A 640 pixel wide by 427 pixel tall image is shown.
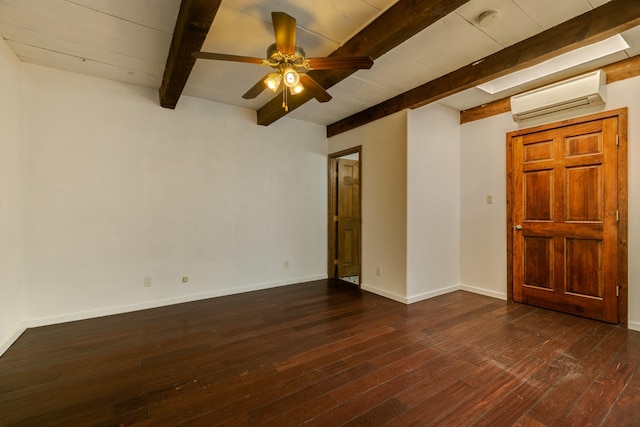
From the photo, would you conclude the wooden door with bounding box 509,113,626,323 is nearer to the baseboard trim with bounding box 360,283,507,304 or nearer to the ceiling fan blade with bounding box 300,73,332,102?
the baseboard trim with bounding box 360,283,507,304

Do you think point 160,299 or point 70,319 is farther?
point 160,299

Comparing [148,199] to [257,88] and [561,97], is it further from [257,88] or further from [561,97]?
[561,97]

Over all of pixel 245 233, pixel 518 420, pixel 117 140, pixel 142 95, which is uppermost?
pixel 142 95

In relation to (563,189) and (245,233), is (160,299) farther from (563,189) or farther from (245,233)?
(563,189)

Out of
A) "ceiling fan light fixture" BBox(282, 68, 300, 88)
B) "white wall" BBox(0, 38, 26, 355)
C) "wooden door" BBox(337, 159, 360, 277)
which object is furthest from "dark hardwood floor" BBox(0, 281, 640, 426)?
"ceiling fan light fixture" BBox(282, 68, 300, 88)

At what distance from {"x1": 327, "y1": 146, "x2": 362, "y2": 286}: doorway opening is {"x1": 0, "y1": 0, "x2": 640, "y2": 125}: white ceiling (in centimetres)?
187

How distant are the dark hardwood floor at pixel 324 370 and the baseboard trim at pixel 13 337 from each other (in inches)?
2.5

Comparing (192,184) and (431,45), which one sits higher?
(431,45)

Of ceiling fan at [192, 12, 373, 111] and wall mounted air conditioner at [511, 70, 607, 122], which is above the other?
wall mounted air conditioner at [511, 70, 607, 122]

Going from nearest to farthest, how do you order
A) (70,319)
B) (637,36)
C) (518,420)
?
(518,420) → (637,36) → (70,319)

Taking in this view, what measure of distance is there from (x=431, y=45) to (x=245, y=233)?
3.15 meters

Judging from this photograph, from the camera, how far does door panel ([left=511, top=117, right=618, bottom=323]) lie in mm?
2930

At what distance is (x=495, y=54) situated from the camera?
2566mm

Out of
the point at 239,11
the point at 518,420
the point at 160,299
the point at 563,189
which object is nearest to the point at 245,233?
the point at 160,299
